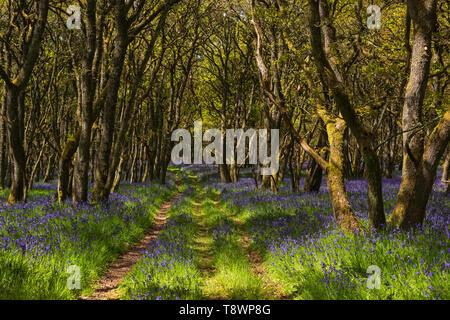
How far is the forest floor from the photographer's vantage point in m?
3.90

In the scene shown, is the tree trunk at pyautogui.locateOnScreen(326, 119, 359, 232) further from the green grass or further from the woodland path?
the woodland path

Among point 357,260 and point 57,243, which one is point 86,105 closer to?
point 57,243

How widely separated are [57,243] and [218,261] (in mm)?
2908

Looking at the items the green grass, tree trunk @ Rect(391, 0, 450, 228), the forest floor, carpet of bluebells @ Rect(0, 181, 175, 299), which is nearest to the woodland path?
the forest floor

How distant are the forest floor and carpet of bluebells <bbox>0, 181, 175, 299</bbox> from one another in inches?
0.7

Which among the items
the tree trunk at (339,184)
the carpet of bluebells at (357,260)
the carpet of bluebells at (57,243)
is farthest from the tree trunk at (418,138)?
the carpet of bluebells at (57,243)

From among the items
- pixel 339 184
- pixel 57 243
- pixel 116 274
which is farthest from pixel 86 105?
pixel 339 184

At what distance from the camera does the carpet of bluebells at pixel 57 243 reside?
403 centimetres

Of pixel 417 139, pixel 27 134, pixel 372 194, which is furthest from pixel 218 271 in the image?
pixel 27 134

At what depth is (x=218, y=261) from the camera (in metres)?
5.95

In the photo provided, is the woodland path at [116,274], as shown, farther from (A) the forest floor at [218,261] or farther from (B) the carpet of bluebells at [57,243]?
(B) the carpet of bluebells at [57,243]

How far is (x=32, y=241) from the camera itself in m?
5.24

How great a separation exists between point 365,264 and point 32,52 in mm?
8328

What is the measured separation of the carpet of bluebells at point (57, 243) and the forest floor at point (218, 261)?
19 millimetres
